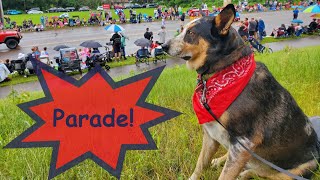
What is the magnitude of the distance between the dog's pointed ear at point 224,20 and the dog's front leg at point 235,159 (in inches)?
36.7

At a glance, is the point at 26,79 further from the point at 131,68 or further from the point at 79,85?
the point at 79,85

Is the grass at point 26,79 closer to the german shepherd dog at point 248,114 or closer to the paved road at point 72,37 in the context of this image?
the paved road at point 72,37

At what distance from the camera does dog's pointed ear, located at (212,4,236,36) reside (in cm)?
270

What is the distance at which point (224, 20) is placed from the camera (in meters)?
2.77

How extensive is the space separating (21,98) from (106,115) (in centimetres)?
355

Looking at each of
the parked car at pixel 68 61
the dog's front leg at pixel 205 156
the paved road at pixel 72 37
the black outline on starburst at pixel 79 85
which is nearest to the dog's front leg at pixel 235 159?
the dog's front leg at pixel 205 156

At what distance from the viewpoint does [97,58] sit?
15.4 meters

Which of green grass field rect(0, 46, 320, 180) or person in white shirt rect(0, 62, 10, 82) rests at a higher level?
green grass field rect(0, 46, 320, 180)

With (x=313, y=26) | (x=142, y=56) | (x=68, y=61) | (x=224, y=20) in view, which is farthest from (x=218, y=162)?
(x=313, y=26)

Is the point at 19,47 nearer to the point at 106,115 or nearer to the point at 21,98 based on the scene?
the point at 21,98

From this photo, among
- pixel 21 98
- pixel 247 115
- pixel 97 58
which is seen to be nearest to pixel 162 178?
pixel 247 115

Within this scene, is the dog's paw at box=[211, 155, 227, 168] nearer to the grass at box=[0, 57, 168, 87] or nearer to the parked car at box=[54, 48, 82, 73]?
the parked car at box=[54, 48, 82, 73]

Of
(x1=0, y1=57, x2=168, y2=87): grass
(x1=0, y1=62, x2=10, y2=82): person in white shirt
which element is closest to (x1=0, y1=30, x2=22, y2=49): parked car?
(x1=0, y1=57, x2=168, y2=87): grass

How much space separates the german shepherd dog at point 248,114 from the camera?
113 inches
